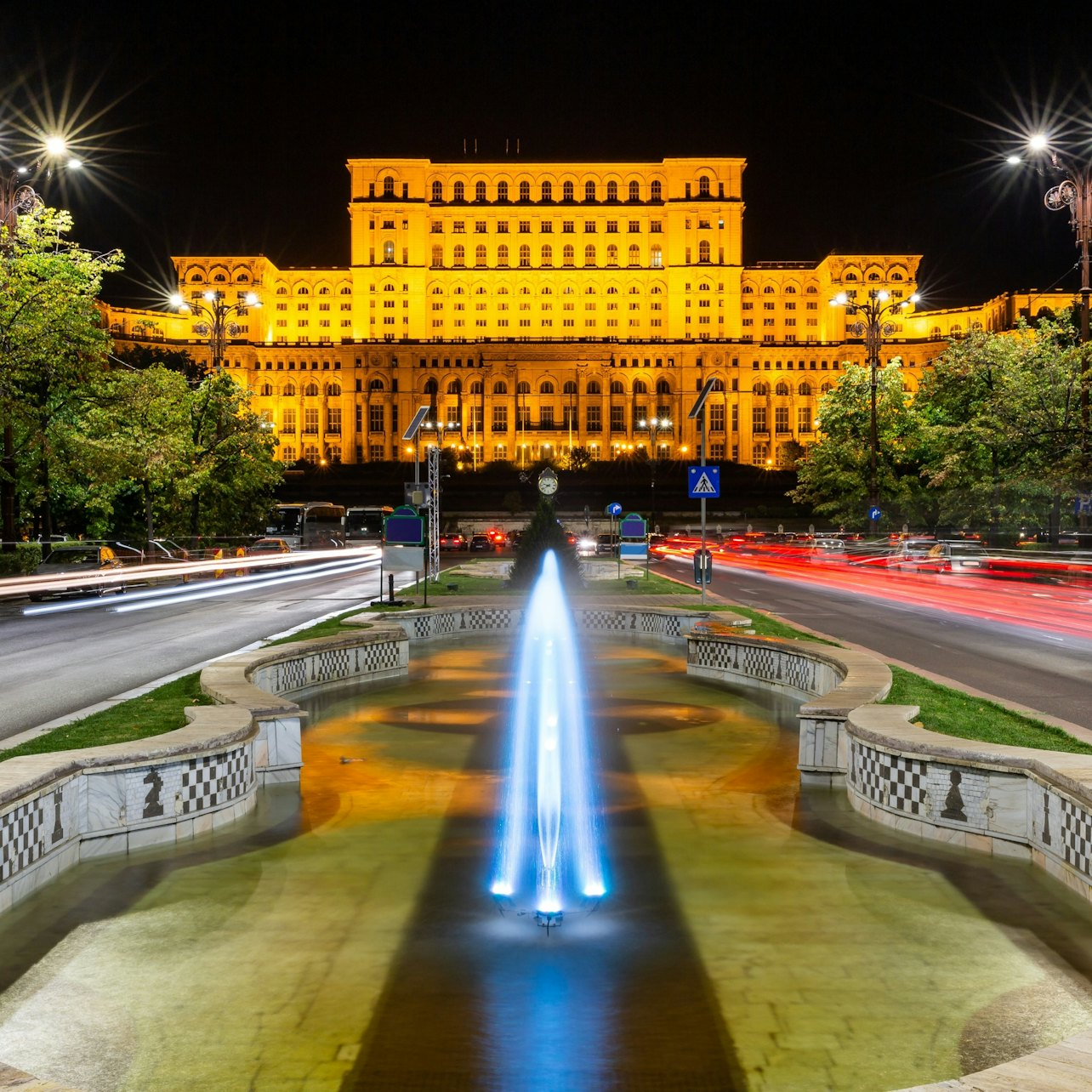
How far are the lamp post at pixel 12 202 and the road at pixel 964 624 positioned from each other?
19141mm

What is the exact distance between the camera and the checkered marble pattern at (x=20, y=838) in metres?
6.44

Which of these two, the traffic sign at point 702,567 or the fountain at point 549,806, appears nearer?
the fountain at point 549,806

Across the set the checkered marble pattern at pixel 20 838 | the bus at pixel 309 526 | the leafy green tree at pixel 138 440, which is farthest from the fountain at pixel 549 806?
the bus at pixel 309 526

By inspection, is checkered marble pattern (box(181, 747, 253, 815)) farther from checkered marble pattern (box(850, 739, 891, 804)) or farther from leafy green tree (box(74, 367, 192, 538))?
leafy green tree (box(74, 367, 192, 538))

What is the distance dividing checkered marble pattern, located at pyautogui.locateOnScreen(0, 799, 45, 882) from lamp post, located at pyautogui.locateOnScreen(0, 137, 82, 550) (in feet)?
75.8

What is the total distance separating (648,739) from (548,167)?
165597 mm

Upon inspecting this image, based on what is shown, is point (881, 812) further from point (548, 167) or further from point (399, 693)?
point (548, 167)

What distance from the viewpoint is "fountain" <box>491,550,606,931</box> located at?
22.7 ft

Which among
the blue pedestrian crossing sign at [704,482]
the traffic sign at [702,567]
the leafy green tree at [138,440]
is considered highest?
the leafy green tree at [138,440]

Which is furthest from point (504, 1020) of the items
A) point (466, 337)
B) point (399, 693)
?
point (466, 337)

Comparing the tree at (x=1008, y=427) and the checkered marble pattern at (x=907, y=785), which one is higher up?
the tree at (x=1008, y=427)

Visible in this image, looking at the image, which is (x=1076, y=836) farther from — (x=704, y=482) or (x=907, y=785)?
(x=704, y=482)

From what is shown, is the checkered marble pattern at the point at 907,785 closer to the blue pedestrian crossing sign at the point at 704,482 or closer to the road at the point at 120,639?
the road at the point at 120,639

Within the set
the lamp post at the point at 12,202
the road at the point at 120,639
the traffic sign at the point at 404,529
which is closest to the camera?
the road at the point at 120,639
